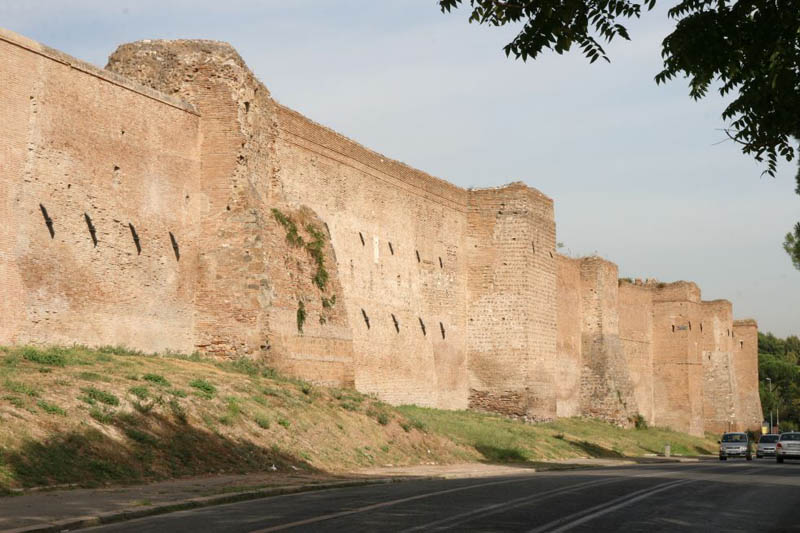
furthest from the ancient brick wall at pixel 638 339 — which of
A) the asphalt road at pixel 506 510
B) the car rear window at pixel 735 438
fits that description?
the asphalt road at pixel 506 510

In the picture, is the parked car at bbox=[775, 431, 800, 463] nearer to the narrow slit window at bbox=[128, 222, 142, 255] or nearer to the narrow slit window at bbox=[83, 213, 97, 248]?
the narrow slit window at bbox=[128, 222, 142, 255]

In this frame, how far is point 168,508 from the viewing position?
1260cm

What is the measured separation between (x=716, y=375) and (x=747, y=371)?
6262 millimetres

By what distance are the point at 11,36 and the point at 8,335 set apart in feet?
17.8

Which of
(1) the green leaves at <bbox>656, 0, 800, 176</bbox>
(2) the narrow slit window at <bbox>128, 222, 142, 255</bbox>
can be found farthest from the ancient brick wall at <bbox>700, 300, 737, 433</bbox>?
(1) the green leaves at <bbox>656, 0, 800, 176</bbox>

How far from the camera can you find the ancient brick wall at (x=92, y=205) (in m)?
19.1

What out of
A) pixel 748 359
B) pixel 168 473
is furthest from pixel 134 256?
pixel 748 359

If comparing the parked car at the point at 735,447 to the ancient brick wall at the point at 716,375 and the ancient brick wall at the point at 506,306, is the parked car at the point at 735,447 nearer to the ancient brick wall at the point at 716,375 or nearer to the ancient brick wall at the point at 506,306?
the ancient brick wall at the point at 506,306

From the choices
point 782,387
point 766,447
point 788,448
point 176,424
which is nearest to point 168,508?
point 176,424

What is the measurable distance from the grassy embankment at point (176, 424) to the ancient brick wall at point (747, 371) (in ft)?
138

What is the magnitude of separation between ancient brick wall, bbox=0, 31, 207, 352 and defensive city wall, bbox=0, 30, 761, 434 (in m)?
0.04

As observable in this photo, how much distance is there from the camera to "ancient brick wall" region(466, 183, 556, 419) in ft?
124

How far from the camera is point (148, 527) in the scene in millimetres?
10883

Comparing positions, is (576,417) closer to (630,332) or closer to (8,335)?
(630,332)
